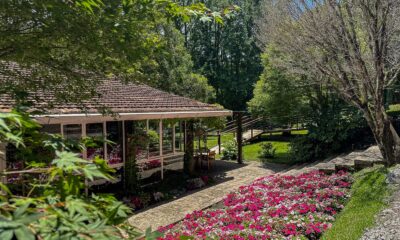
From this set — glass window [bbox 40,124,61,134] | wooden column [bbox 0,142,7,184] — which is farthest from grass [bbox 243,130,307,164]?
wooden column [bbox 0,142,7,184]

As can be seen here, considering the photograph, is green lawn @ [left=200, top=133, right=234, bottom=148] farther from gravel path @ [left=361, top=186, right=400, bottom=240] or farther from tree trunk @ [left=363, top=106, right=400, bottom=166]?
gravel path @ [left=361, top=186, right=400, bottom=240]

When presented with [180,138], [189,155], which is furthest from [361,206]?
[180,138]

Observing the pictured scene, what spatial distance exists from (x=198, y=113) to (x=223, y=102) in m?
25.1

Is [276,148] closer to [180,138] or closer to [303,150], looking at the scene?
[303,150]

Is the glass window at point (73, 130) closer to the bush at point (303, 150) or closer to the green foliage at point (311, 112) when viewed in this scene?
the green foliage at point (311, 112)

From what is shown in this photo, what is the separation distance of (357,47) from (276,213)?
460 cm

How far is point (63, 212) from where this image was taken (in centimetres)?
120

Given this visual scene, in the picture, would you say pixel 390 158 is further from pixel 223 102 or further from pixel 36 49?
pixel 223 102

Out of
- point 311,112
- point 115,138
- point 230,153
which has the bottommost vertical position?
point 230,153

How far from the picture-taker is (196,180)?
11531mm

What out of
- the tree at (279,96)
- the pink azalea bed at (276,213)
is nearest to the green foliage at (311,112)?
the tree at (279,96)

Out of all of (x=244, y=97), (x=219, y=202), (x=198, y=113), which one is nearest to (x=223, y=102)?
(x=244, y=97)

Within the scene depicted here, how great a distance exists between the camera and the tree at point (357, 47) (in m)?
8.02

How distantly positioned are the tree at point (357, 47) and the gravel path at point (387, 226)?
10.2ft
